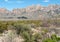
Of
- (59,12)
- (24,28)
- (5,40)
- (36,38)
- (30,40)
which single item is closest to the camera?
(5,40)

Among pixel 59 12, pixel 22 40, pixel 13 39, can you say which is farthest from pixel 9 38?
pixel 59 12

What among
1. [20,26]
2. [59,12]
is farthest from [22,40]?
[59,12]

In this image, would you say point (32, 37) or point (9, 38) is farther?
point (32, 37)

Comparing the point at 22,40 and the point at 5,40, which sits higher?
the point at 5,40

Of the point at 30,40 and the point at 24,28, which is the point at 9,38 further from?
the point at 24,28

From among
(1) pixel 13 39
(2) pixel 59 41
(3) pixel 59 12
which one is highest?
(1) pixel 13 39

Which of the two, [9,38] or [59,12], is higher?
[9,38]

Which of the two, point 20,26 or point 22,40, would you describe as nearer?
point 22,40

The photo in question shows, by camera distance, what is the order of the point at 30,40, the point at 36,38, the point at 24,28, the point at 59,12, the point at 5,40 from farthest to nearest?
the point at 59,12 < the point at 24,28 < the point at 36,38 < the point at 30,40 < the point at 5,40

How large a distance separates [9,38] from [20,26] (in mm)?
11742

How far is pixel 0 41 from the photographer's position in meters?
24.3

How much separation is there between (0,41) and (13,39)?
4.90 feet

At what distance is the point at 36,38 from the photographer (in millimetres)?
30656

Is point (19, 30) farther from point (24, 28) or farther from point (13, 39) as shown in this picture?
point (13, 39)
